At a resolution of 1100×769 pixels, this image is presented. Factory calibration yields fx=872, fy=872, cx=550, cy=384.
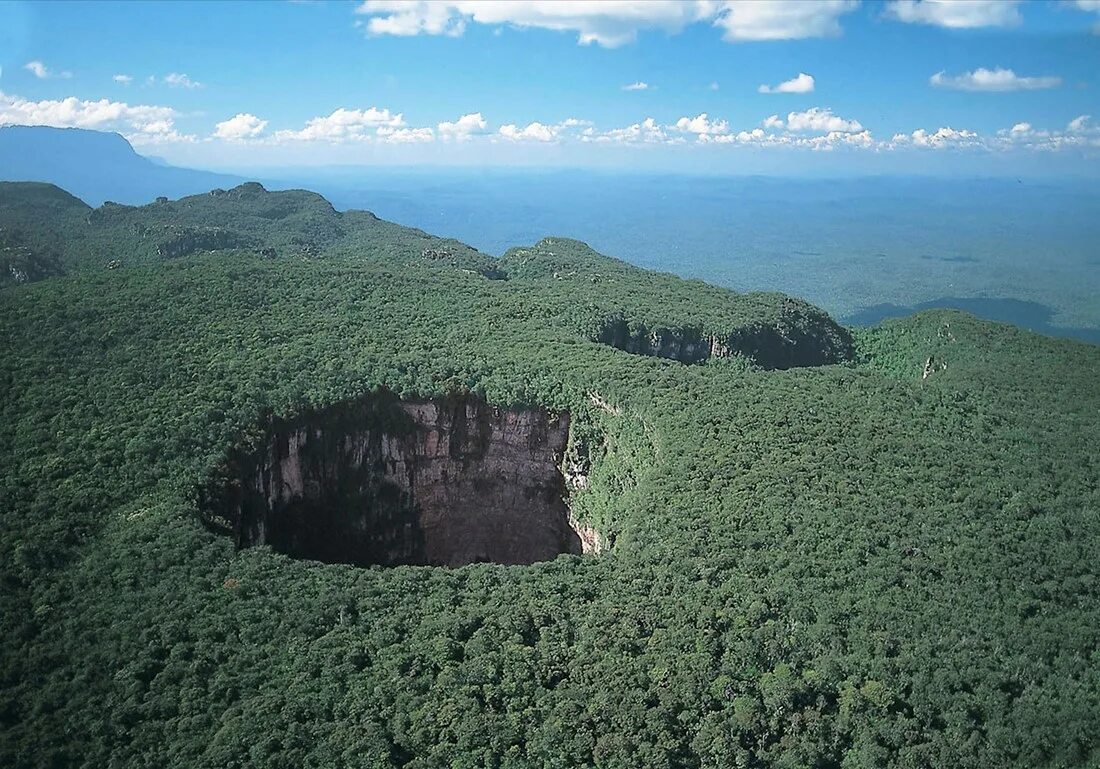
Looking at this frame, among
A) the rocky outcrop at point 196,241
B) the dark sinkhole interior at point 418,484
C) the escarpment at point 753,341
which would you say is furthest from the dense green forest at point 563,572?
the rocky outcrop at point 196,241

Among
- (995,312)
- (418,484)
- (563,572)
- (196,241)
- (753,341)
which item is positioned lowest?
(418,484)

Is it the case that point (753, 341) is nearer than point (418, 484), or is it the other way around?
point (418, 484)

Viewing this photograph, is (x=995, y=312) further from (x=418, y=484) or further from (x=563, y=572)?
(x=563, y=572)

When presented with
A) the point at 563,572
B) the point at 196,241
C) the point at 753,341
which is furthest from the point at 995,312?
the point at 563,572

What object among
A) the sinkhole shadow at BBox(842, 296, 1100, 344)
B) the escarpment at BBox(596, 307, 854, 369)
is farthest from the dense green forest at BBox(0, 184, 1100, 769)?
the sinkhole shadow at BBox(842, 296, 1100, 344)

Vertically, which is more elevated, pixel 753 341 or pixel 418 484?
pixel 753 341

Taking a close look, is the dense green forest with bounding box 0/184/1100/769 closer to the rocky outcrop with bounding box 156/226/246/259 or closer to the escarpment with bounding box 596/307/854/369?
the escarpment with bounding box 596/307/854/369

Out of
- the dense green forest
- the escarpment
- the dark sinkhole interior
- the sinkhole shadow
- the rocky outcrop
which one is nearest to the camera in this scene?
the dense green forest

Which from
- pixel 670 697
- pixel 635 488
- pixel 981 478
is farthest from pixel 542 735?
pixel 981 478
